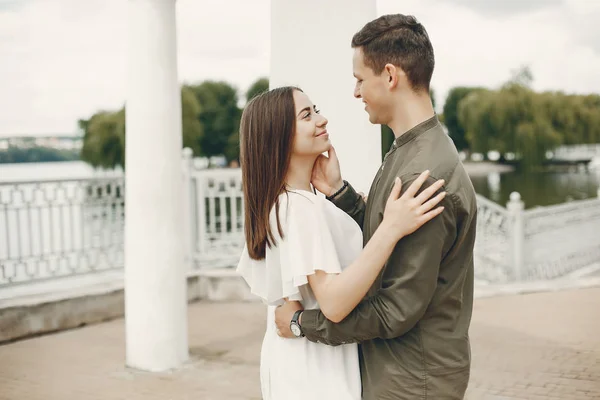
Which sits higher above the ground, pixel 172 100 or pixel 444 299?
pixel 172 100

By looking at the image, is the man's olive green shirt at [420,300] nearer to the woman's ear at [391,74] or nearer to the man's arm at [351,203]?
the woman's ear at [391,74]

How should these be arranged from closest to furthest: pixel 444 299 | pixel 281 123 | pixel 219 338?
pixel 444 299, pixel 281 123, pixel 219 338

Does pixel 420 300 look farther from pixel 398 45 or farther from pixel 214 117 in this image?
pixel 214 117

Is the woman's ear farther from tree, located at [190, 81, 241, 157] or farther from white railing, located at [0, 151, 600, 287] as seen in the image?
tree, located at [190, 81, 241, 157]

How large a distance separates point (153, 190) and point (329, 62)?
2295 mm

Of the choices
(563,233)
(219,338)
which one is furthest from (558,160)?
(219,338)

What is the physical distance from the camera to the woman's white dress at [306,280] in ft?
6.06

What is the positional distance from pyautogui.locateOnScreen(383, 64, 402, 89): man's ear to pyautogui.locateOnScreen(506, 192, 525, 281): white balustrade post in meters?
8.70

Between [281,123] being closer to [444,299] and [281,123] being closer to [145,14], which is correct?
[444,299]

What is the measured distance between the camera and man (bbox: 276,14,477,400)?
1695 mm

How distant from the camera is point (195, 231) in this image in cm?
899

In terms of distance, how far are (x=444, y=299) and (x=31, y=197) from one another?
20.9 feet

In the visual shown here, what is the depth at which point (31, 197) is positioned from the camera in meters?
7.29

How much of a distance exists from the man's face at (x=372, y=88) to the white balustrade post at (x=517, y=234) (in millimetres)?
8630
